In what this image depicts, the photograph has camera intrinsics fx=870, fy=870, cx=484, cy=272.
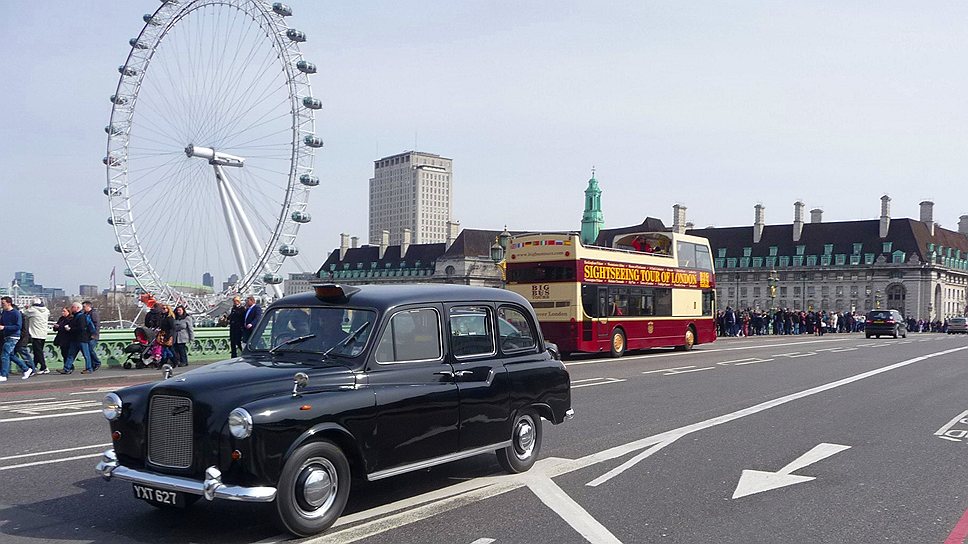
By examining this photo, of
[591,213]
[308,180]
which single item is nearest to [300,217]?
[308,180]

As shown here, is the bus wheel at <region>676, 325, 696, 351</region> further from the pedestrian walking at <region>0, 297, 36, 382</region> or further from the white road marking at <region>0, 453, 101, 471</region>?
the white road marking at <region>0, 453, 101, 471</region>

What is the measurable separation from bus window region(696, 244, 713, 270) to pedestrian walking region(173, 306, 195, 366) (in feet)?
63.9

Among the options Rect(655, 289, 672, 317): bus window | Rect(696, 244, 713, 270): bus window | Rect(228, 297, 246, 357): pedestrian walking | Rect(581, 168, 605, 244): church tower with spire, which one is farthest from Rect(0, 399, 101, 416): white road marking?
Rect(581, 168, 605, 244): church tower with spire

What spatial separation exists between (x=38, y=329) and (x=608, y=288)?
16.2 metres

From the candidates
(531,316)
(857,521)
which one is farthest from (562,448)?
(857,521)

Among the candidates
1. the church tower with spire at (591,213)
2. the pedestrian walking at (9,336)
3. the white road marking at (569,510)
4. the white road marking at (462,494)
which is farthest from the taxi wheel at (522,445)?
the church tower with spire at (591,213)

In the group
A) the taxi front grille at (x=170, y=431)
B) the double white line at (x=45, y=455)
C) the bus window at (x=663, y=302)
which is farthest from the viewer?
the bus window at (x=663, y=302)

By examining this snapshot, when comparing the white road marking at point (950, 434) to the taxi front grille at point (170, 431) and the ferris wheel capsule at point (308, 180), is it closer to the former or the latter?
the taxi front grille at point (170, 431)

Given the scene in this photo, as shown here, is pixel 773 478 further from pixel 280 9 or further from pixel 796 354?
pixel 280 9

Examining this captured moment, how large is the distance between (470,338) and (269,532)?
257cm

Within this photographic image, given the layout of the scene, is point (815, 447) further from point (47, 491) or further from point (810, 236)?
point (810, 236)

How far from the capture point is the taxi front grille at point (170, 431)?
20.7 ft

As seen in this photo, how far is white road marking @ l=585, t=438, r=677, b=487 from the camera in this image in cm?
839

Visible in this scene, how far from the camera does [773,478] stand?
8.70 metres
